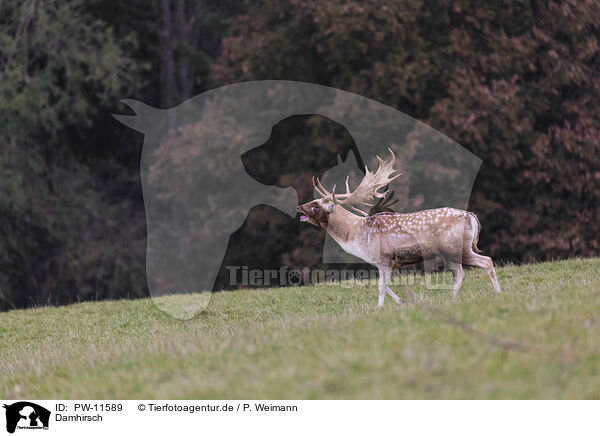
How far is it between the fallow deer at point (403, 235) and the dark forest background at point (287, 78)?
8.77 m

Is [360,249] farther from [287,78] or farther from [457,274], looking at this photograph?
[287,78]

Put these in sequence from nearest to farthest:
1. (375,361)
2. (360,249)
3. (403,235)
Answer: (375,361), (403,235), (360,249)

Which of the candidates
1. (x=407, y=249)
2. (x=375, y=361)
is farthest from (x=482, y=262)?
(x=375, y=361)

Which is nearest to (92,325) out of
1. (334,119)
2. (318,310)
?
(318,310)

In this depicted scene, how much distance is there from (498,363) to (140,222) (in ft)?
79.7

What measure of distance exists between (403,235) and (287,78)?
45.6ft

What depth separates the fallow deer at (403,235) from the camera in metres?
9.77

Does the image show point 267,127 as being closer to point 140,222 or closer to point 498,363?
point 140,222

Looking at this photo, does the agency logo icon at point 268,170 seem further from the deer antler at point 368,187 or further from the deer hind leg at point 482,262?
the deer hind leg at point 482,262

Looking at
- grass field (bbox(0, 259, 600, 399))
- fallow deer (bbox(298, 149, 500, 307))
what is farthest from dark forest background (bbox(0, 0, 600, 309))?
grass field (bbox(0, 259, 600, 399))

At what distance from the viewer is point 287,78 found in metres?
23.0

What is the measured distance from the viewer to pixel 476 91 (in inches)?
791
